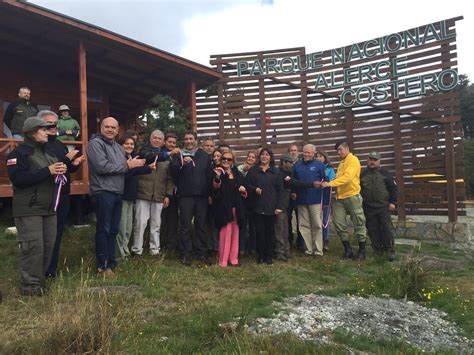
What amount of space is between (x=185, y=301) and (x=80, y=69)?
636cm

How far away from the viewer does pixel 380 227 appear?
22.5ft

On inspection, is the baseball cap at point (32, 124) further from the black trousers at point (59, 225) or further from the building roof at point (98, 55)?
the building roof at point (98, 55)

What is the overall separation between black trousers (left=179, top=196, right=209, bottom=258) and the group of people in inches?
0.6

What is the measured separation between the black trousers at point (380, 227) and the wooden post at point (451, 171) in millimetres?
2729

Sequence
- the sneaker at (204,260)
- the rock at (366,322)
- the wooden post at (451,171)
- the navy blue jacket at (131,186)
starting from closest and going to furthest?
1. the rock at (366,322)
2. the navy blue jacket at (131,186)
3. the sneaker at (204,260)
4. the wooden post at (451,171)

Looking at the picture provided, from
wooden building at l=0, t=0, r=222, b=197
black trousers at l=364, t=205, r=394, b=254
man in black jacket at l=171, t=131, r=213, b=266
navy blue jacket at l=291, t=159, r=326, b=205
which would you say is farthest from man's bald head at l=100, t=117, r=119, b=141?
black trousers at l=364, t=205, r=394, b=254

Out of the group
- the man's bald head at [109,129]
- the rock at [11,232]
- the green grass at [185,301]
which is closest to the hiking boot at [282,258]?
the green grass at [185,301]

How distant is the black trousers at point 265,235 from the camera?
238 inches

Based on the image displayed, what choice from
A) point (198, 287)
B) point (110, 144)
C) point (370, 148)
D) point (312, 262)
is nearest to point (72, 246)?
point (110, 144)

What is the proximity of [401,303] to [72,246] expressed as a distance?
5010 mm

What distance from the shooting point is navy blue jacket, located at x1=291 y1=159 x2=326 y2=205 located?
6.54 m

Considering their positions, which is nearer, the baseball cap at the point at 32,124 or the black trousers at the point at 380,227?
the baseball cap at the point at 32,124

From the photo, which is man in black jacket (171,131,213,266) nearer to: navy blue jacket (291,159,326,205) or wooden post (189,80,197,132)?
navy blue jacket (291,159,326,205)

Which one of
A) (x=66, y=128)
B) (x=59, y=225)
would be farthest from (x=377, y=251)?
(x=66, y=128)
